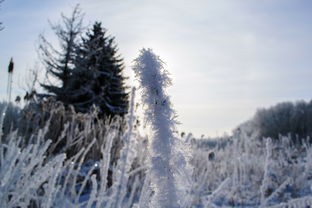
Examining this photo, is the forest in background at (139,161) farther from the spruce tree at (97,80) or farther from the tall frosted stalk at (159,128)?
the spruce tree at (97,80)

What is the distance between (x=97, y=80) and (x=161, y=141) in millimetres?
31295

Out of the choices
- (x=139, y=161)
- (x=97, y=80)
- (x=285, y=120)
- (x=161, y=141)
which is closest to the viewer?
(x=161, y=141)

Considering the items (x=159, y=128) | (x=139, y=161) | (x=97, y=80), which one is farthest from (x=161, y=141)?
(x=97, y=80)

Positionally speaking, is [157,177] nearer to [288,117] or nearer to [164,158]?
[164,158]

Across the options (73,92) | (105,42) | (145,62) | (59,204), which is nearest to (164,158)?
(145,62)

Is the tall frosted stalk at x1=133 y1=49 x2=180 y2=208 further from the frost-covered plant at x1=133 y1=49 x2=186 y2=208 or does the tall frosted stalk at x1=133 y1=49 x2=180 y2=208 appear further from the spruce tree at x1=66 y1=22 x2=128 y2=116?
the spruce tree at x1=66 y1=22 x2=128 y2=116

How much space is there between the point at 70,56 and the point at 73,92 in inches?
111

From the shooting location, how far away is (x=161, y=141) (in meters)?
0.39

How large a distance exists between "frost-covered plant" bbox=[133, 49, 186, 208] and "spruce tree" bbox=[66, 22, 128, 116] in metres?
28.0

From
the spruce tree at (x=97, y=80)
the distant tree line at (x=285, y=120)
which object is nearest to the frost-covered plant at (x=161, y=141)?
the spruce tree at (x=97, y=80)

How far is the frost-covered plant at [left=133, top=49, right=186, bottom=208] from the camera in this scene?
0.38 meters

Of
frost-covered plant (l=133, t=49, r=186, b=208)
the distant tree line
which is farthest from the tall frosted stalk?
the distant tree line

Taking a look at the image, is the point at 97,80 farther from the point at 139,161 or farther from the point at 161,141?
the point at 161,141

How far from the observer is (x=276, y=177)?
248 inches
